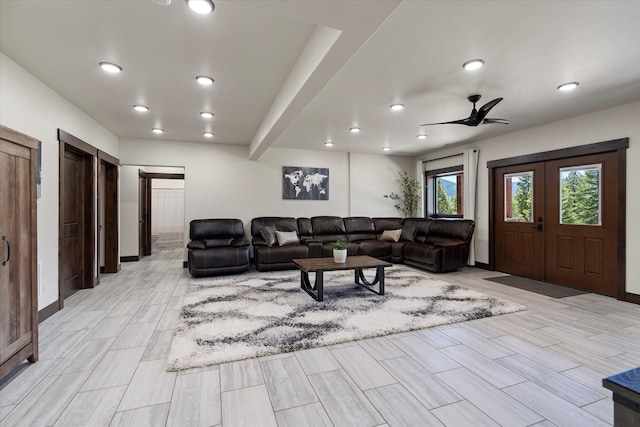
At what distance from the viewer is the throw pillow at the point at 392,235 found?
6.28 metres

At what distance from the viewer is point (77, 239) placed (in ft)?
13.3

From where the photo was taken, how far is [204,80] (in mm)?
2955

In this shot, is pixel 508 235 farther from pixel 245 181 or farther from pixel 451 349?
pixel 245 181

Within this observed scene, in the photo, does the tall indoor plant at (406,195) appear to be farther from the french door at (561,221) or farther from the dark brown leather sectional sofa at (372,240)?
the french door at (561,221)

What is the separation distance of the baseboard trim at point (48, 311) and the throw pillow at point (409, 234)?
18.6 ft

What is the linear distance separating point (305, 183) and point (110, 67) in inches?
167

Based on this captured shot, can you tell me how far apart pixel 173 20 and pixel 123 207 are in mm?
5253

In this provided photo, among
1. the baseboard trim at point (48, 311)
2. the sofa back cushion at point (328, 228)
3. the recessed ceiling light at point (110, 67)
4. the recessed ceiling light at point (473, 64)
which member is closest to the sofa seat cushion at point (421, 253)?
the sofa back cushion at point (328, 228)

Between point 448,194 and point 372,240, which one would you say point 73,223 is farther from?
point 448,194

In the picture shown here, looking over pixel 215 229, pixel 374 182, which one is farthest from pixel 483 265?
pixel 215 229

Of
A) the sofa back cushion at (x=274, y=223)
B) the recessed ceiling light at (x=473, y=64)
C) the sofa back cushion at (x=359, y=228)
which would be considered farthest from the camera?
the sofa back cushion at (x=359, y=228)

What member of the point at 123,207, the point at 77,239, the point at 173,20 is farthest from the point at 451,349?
the point at 123,207

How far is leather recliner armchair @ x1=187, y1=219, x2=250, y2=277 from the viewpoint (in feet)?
15.7

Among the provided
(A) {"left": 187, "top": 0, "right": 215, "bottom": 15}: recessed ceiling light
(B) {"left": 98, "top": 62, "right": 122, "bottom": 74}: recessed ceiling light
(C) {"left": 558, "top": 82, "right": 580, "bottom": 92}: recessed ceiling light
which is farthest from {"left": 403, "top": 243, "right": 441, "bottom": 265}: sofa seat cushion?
(B) {"left": 98, "top": 62, "right": 122, "bottom": 74}: recessed ceiling light
